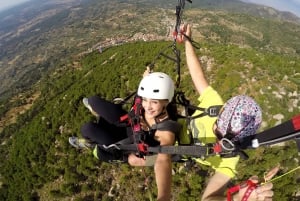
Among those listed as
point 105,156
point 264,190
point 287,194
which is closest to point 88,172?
point 287,194

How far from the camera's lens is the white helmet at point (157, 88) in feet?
17.6

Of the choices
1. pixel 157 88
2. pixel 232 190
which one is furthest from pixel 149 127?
pixel 232 190

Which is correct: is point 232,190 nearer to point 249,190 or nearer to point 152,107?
point 249,190

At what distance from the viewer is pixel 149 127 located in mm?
5320

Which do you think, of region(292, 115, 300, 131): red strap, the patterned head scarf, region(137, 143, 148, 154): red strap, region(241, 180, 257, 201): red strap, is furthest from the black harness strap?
region(137, 143, 148, 154): red strap

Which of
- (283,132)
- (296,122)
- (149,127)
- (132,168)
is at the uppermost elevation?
(296,122)

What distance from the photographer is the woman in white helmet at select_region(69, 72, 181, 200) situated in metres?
4.52

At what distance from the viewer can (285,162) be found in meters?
11.0

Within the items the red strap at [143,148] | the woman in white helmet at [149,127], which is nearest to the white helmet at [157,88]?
the woman in white helmet at [149,127]

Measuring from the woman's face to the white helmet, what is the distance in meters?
0.08

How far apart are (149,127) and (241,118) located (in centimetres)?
163

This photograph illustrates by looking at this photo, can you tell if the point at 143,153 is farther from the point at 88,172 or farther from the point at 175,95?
the point at 88,172

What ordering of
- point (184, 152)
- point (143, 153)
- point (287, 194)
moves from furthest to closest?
point (287, 194) → point (143, 153) → point (184, 152)

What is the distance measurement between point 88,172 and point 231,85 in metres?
8.33
